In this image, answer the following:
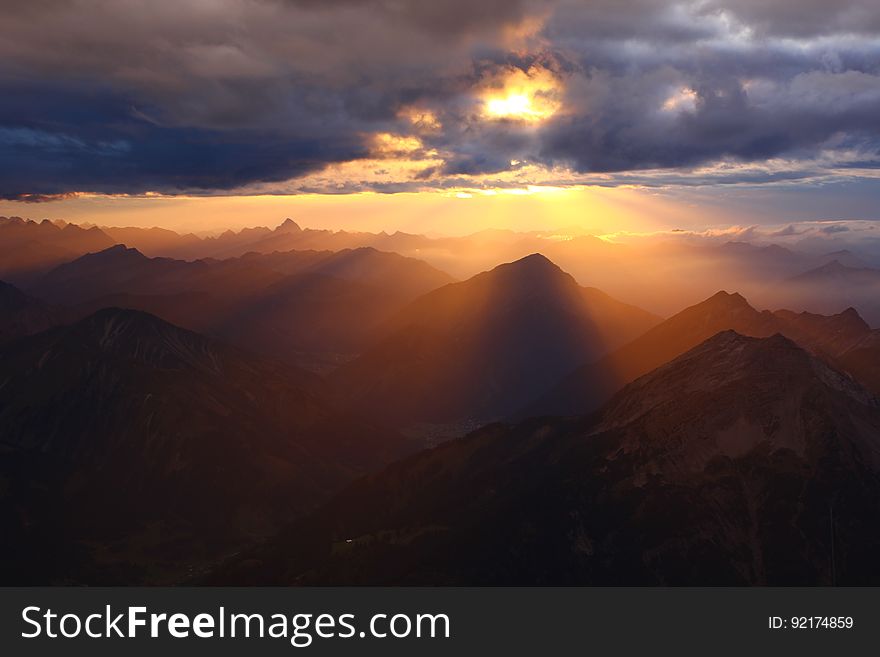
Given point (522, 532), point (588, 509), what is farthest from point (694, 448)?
point (522, 532)

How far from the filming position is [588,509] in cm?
17200

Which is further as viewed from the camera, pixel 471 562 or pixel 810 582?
pixel 471 562

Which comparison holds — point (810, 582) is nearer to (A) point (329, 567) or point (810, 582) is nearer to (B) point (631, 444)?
(B) point (631, 444)

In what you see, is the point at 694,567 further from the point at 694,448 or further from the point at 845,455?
the point at 845,455

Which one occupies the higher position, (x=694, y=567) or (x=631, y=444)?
(x=631, y=444)

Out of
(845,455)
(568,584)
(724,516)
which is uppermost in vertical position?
(845,455)

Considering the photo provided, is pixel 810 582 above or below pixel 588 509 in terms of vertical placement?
below

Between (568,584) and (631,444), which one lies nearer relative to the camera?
(568,584)
